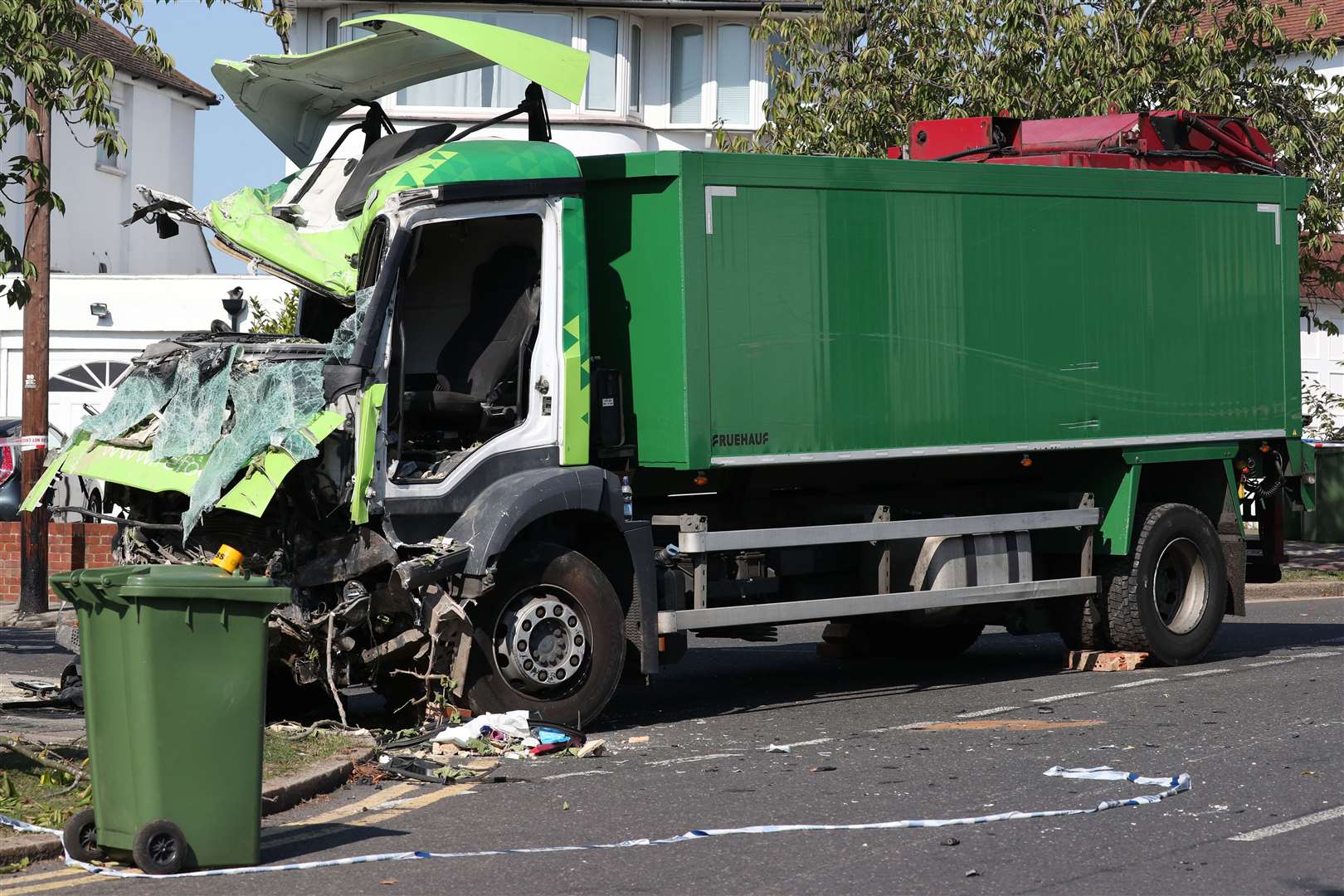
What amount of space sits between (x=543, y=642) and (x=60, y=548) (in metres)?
9.72

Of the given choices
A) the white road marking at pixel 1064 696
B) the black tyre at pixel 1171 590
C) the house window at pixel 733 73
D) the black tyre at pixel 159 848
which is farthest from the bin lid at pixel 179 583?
the house window at pixel 733 73

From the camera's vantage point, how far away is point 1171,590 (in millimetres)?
11977

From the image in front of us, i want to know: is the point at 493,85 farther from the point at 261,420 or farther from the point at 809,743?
the point at 809,743

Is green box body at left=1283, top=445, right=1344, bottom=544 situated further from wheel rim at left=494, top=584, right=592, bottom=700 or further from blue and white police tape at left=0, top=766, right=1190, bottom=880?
blue and white police tape at left=0, top=766, right=1190, bottom=880

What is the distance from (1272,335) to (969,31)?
7.28m

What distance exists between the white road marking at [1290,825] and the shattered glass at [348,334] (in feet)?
14.7

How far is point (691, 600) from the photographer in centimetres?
972

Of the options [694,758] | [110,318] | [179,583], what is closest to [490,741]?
[694,758]

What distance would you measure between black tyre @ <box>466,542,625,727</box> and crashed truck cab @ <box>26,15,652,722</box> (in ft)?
0.04

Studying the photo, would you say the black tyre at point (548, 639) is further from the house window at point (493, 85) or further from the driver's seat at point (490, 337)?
the house window at point (493, 85)

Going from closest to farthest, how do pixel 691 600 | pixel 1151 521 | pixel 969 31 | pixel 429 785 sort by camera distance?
1. pixel 429 785
2. pixel 691 600
3. pixel 1151 521
4. pixel 969 31

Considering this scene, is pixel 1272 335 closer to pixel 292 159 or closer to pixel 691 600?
pixel 691 600

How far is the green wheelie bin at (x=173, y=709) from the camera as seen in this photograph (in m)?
5.92

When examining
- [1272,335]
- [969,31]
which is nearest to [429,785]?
[1272,335]
